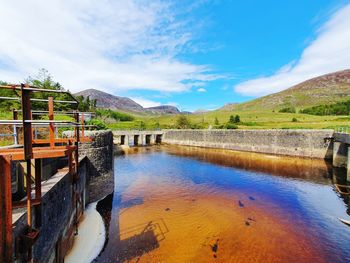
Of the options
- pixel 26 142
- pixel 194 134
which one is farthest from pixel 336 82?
pixel 26 142

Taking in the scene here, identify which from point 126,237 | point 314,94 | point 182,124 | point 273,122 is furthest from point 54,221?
point 314,94

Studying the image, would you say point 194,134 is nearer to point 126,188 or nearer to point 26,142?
point 126,188

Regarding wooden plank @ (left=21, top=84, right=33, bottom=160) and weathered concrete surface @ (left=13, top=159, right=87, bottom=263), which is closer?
wooden plank @ (left=21, top=84, right=33, bottom=160)

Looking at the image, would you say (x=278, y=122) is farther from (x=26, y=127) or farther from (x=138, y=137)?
(x=26, y=127)

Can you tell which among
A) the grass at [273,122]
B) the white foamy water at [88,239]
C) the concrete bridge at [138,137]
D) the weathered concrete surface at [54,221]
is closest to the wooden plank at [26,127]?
the weathered concrete surface at [54,221]

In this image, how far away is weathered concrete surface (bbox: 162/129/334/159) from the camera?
87.6ft

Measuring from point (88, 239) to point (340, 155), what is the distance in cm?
2690

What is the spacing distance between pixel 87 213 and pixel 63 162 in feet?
10.3

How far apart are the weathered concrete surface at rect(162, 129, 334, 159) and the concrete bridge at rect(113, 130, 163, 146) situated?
24.2 feet

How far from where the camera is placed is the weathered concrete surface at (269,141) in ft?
87.6

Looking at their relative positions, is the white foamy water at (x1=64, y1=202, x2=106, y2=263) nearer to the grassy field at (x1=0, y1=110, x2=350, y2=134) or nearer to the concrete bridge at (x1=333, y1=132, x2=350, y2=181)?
the grassy field at (x1=0, y1=110, x2=350, y2=134)

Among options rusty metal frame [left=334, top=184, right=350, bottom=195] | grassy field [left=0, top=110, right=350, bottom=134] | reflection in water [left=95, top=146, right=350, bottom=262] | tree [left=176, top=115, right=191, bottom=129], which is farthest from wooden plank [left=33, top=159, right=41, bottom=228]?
tree [left=176, top=115, right=191, bottom=129]

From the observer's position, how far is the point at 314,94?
103m

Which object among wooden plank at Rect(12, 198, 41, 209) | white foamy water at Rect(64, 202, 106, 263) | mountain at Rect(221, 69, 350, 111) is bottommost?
white foamy water at Rect(64, 202, 106, 263)
